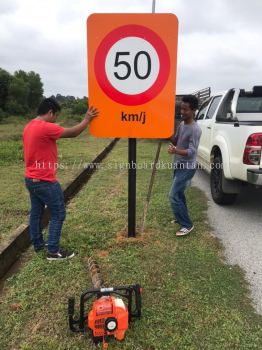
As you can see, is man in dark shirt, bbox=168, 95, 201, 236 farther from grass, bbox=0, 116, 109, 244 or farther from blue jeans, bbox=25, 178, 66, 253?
grass, bbox=0, 116, 109, 244

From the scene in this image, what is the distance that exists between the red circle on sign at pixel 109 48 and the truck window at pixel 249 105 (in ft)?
10.3

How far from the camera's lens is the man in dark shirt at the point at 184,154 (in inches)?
157

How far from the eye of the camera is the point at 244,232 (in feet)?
15.0

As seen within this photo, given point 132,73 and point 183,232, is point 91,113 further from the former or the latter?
point 183,232

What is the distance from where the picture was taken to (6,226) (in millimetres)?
4461

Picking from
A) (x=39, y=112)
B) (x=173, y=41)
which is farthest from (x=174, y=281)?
(x=173, y=41)

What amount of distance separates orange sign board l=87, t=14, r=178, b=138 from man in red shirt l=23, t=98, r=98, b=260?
213 millimetres

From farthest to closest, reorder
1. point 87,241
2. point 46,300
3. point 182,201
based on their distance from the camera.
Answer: point 182,201 < point 87,241 < point 46,300

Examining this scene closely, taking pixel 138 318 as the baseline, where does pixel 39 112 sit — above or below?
above

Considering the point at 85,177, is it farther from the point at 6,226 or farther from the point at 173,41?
the point at 173,41

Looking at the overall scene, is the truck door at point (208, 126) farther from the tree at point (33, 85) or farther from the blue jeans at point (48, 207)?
the tree at point (33, 85)

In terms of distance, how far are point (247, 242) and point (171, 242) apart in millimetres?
936

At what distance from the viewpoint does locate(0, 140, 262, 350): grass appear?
2.53m

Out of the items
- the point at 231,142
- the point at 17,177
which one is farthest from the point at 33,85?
the point at 231,142
